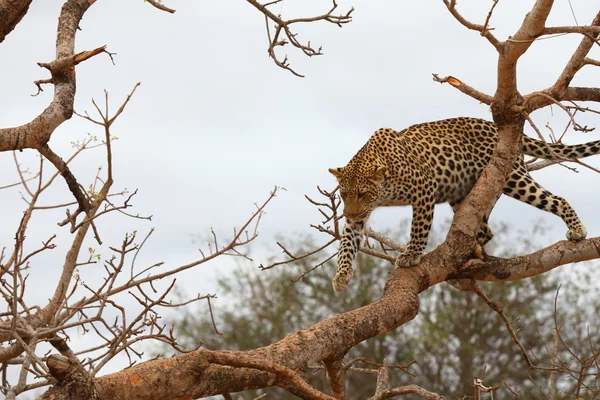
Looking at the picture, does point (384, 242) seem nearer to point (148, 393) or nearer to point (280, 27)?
point (280, 27)

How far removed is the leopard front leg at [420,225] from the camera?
8211 mm

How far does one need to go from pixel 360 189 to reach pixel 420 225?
1.95 ft

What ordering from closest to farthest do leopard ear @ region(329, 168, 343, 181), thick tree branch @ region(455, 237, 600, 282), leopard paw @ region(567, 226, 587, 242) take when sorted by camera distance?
thick tree branch @ region(455, 237, 600, 282)
leopard paw @ region(567, 226, 587, 242)
leopard ear @ region(329, 168, 343, 181)

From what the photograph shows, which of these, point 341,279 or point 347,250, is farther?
point 347,250

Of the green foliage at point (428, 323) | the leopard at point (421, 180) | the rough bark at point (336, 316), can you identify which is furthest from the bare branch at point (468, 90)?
the green foliage at point (428, 323)

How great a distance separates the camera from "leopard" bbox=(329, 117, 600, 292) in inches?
331

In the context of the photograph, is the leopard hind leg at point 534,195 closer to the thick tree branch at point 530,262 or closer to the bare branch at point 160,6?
the thick tree branch at point 530,262

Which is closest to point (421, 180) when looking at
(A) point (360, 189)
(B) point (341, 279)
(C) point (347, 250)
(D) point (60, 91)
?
(A) point (360, 189)

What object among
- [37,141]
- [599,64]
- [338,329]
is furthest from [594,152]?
[37,141]

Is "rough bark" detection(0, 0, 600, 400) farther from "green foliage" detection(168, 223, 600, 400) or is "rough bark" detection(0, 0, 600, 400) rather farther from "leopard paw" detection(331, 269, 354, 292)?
"green foliage" detection(168, 223, 600, 400)

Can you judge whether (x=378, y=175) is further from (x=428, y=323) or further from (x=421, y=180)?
(x=428, y=323)

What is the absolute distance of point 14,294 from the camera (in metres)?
5.78

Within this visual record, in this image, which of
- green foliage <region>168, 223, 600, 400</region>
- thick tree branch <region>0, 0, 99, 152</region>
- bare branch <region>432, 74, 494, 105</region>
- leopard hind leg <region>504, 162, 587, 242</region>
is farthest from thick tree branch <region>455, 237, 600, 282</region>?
green foliage <region>168, 223, 600, 400</region>

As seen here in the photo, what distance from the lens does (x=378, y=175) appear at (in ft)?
27.5
